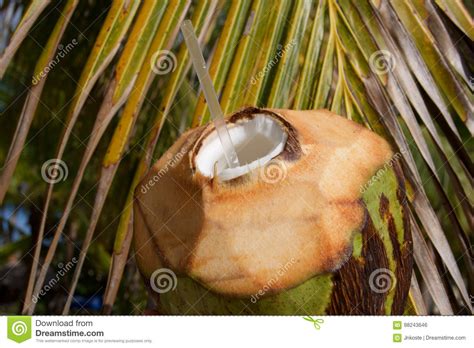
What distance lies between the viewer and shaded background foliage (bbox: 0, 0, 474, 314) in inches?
50.1

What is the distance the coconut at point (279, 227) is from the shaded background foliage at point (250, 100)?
273mm

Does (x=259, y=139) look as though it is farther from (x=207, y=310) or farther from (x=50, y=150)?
(x=50, y=150)

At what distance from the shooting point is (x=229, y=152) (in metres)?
1.08

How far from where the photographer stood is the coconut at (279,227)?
3.05 ft

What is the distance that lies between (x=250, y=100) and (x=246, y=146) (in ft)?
0.53

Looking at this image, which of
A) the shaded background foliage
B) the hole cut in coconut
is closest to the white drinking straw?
the hole cut in coconut

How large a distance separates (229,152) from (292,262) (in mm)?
223
